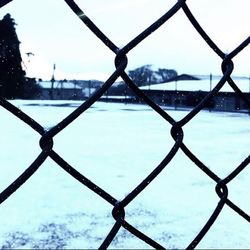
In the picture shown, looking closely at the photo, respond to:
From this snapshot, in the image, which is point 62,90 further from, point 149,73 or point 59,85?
point 149,73

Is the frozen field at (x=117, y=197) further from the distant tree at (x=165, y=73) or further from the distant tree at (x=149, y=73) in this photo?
the distant tree at (x=165, y=73)

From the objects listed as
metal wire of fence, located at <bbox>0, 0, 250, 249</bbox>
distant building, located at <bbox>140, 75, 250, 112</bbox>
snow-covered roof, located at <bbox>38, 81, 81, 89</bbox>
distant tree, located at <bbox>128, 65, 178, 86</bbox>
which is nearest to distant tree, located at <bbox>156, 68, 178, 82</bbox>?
distant tree, located at <bbox>128, 65, 178, 86</bbox>

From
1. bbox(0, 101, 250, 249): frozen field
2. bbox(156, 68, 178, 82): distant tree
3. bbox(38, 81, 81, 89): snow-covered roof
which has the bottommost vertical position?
bbox(0, 101, 250, 249): frozen field

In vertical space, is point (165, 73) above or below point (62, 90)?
above

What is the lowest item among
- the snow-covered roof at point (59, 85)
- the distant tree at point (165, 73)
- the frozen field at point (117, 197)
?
the frozen field at point (117, 197)

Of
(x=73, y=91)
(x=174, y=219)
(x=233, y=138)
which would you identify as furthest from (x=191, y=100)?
(x=174, y=219)

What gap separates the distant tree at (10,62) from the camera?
144 ft

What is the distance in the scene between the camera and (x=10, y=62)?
45500 millimetres

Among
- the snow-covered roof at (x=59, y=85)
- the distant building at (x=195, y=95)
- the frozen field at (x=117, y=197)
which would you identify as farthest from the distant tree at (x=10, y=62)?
the frozen field at (x=117, y=197)

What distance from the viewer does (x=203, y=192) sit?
5980mm

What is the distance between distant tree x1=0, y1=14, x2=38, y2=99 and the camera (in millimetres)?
43897

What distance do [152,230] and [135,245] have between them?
0.54m

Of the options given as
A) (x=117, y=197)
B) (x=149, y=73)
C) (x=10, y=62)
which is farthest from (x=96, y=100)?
(x=149, y=73)

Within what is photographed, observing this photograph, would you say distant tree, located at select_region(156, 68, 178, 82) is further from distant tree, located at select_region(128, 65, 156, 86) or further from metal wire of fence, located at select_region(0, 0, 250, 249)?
metal wire of fence, located at select_region(0, 0, 250, 249)
